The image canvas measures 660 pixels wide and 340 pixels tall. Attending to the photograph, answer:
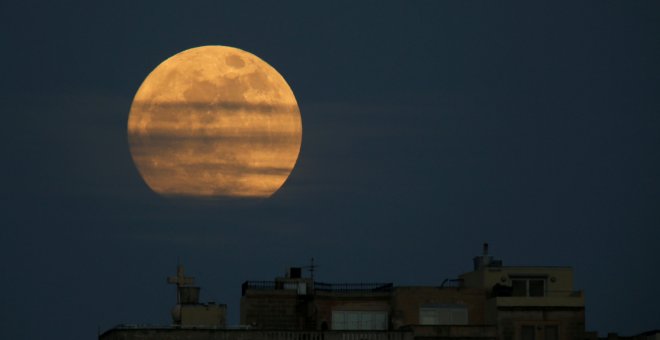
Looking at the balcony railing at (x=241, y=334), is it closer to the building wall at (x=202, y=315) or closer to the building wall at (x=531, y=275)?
the building wall at (x=202, y=315)

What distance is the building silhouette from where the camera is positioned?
141 m

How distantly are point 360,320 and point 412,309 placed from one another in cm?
373

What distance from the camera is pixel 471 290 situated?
479 feet

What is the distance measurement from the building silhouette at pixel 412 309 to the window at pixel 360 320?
0.06 m

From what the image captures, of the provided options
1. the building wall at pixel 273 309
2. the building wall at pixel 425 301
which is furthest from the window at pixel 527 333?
the building wall at pixel 273 309

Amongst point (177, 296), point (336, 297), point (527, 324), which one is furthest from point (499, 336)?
point (177, 296)

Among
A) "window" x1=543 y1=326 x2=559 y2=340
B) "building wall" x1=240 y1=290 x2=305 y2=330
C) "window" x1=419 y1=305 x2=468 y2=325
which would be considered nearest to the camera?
"window" x1=543 y1=326 x2=559 y2=340

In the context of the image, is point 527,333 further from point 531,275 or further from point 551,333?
point 531,275

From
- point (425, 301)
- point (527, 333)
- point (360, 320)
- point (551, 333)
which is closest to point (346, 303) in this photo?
point (360, 320)

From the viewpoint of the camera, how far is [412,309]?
145 m

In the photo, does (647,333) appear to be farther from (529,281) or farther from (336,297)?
(336,297)

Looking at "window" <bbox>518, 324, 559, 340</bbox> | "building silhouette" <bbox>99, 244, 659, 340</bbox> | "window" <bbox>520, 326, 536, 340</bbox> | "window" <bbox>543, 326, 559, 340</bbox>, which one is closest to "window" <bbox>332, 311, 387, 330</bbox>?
"building silhouette" <bbox>99, 244, 659, 340</bbox>

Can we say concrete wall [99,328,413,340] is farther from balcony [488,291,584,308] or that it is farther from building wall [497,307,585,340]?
balcony [488,291,584,308]

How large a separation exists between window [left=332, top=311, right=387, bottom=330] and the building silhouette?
65mm
